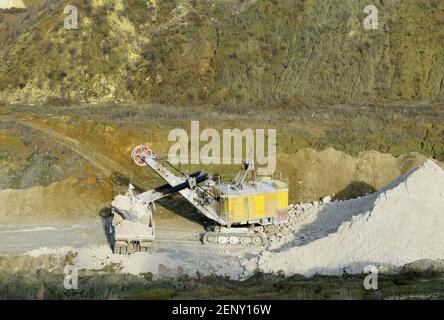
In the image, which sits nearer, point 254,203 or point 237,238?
point 254,203

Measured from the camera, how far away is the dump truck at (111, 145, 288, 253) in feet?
68.1

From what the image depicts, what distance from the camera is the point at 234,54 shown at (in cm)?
4262

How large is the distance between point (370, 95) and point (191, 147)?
15.0m

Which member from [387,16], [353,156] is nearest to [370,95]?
[387,16]

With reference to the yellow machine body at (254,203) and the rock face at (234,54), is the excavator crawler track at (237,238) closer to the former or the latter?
the yellow machine body at (254,203)

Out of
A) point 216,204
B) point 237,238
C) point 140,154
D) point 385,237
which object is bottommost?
point 385,237

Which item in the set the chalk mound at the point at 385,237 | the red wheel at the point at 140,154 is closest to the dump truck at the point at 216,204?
the red wheel at the point at 140,154

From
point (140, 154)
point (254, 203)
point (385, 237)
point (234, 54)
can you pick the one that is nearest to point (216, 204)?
point (254, 203)

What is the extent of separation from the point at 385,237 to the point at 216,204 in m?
5.45

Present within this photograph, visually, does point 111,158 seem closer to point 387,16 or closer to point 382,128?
point 382,128

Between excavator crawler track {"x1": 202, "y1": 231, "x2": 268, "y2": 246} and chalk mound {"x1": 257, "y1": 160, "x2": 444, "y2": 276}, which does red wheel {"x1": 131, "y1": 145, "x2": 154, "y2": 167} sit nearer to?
excavator crawler track {"x1": 202, "y1": 231, "x2": 268, "y2": 246}

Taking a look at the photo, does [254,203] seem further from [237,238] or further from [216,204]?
[237,238]

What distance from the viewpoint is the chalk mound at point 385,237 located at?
18906 millimetres

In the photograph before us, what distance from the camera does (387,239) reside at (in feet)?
63.4
